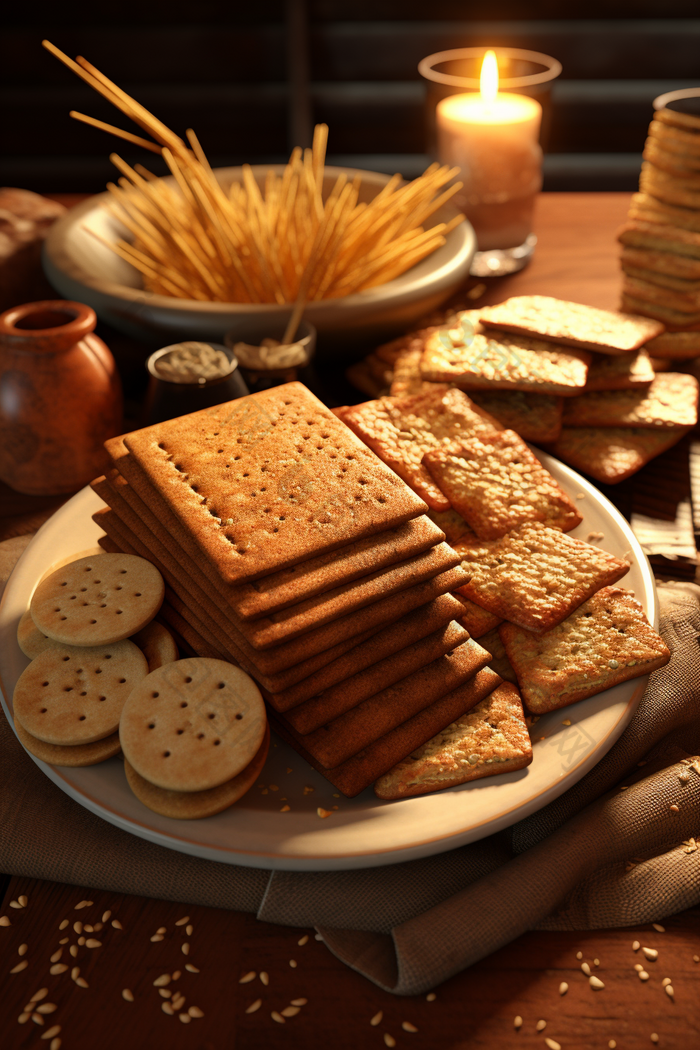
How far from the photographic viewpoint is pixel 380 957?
2.07ft

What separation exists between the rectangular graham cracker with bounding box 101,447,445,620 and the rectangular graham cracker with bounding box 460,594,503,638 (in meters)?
0.09

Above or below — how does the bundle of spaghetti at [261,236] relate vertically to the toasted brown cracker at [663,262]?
above

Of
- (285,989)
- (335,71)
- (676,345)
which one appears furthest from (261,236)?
(335,71)

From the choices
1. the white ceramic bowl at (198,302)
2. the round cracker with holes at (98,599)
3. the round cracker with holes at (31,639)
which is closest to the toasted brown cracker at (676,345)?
the white ceramic bowl at (198,302)

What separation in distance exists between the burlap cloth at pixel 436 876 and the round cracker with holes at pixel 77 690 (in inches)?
4.0

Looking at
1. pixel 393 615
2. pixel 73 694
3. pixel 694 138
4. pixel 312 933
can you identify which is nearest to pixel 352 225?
pixel 694 138

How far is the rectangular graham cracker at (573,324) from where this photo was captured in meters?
1.09

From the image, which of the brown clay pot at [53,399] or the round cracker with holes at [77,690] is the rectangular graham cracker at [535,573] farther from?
the brown clay pot at [53,399]

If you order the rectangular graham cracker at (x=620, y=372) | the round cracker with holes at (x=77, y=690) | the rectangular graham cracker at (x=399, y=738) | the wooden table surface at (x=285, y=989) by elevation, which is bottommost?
the wooden table surface at (x=285, y=989)

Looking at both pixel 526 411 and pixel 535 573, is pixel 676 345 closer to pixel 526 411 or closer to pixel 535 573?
pixel 526 411

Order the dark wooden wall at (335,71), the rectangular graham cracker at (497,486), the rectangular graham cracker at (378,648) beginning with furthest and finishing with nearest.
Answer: the dark wooden wall at (335,71), the rectangular graham cracker at (497,486), the rectangular graham cracker at (378,648)

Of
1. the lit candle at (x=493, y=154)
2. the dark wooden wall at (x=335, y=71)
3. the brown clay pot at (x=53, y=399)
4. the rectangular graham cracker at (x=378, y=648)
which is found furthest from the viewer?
the dark wooden wall at (x=335, y=71)

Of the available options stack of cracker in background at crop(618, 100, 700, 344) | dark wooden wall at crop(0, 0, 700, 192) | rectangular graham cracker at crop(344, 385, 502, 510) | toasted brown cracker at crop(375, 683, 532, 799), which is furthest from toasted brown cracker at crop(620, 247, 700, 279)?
dark wooden wall at crop(0, 0, 700, 192)

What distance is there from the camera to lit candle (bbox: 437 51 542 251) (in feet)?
4.64
